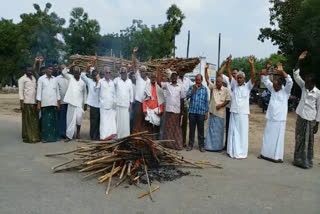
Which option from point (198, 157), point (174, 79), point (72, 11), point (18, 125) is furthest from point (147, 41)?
point (198, 157)

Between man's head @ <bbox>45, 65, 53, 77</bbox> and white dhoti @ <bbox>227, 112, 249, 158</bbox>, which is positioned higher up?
man's head @ <bbox>45, 65, 53, 77</bbox>

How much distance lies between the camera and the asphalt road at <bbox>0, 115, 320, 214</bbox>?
4102mm

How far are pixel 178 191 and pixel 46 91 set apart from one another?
4.56 m

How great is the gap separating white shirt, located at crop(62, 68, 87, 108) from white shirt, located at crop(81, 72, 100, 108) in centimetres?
19

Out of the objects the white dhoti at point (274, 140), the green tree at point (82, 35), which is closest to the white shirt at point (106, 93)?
the white dhoti at point (274, 140)

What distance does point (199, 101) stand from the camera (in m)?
7.50

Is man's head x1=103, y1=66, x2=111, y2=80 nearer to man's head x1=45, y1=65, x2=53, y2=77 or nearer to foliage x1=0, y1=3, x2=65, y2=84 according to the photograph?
man's head x1=45, y1=65, x2=53, y2=77

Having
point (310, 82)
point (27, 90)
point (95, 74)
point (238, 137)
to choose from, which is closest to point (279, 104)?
point (310, 82)

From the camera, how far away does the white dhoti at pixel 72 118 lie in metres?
8.13

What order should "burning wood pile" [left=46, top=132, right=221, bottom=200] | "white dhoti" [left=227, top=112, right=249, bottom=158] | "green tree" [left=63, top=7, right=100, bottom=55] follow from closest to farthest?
"burning wood pile" [left=46, top=132, right=221, bottom=200]
"white dhoti" [left=227, top=112, right=249, bottom=158]
"green tree" [left=63, top=7, right=100, bottom=55]

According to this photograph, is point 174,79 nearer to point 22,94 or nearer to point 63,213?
point 22,94

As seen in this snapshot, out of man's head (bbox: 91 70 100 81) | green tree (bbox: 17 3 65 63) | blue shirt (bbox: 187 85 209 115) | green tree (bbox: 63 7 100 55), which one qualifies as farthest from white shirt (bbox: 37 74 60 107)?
green tree (bbox: 17 3 65 63)

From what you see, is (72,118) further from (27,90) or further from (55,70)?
(55,70)

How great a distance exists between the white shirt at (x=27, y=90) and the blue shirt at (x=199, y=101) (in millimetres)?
3706
